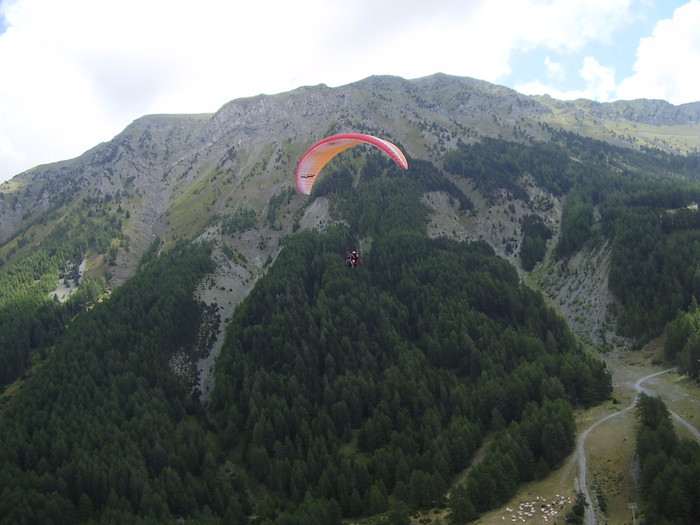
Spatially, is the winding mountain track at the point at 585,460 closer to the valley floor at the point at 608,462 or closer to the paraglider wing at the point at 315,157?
the valley floor at the point at 608,462

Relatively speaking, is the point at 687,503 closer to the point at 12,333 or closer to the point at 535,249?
the point at 535,249

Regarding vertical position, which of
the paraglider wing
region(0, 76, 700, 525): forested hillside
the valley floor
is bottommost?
the valley floor

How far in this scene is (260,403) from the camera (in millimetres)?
89188

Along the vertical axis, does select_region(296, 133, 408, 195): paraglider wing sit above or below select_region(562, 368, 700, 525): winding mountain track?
above

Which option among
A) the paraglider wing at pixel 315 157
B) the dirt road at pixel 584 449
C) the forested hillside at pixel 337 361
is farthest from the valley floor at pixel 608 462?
the paraglider wing at pixel 315 157

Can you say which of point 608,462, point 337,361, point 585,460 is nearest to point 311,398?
point 337,361

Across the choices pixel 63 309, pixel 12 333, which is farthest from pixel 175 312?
pixel 63 309

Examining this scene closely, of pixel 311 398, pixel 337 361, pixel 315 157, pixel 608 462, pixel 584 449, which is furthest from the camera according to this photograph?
pixel 337 361

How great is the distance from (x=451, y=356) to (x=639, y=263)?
178ft

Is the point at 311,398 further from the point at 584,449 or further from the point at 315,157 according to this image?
the point at 584,449

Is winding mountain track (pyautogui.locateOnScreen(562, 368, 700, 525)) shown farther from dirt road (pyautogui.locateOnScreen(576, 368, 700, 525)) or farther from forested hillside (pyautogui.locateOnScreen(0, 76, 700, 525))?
forested hillside (pyautogui.locateOnScreen(0, 76, 700, 525))

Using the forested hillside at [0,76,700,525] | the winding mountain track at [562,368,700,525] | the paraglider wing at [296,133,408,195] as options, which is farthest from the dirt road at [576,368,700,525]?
the paraglider wing at [296,133,408,195]

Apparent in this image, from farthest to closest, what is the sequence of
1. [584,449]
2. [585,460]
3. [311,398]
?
[311,398], [584,449], [585,460]

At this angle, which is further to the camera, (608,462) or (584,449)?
(584,449)
